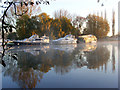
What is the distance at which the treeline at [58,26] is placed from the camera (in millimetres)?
28750


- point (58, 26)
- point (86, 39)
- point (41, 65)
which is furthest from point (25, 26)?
point (41, 65)

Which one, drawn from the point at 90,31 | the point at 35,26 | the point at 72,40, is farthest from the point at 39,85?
the point at 90,31

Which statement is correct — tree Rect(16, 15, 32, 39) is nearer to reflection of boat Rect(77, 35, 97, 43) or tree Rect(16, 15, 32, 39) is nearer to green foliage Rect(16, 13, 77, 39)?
green foliage Rect(16, 13, 77, 39)

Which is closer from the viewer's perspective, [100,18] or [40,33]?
[40,33]

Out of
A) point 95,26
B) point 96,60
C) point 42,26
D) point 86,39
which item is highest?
point 95,26

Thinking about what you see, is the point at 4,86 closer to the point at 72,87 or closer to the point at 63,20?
the point at 72,87

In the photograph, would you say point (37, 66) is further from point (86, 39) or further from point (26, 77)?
point (86, 39)

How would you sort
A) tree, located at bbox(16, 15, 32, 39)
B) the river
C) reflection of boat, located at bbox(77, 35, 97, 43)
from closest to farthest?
1. the river
2. tree, located at bbox(16, 15, 32, 39)
3. reflection of boat, located at bbox(77, 35, 97, 43)

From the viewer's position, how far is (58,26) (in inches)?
1257

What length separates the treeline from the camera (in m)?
28.8

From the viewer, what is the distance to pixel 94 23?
40781mm

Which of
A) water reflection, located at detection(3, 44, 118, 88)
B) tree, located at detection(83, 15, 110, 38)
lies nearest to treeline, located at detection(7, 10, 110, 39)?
tree, located at detection(83, 15, 110, 38)

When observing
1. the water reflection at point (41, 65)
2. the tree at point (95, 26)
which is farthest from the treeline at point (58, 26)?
the water reflection at point (41, 65)

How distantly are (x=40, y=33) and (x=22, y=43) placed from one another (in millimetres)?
7441
